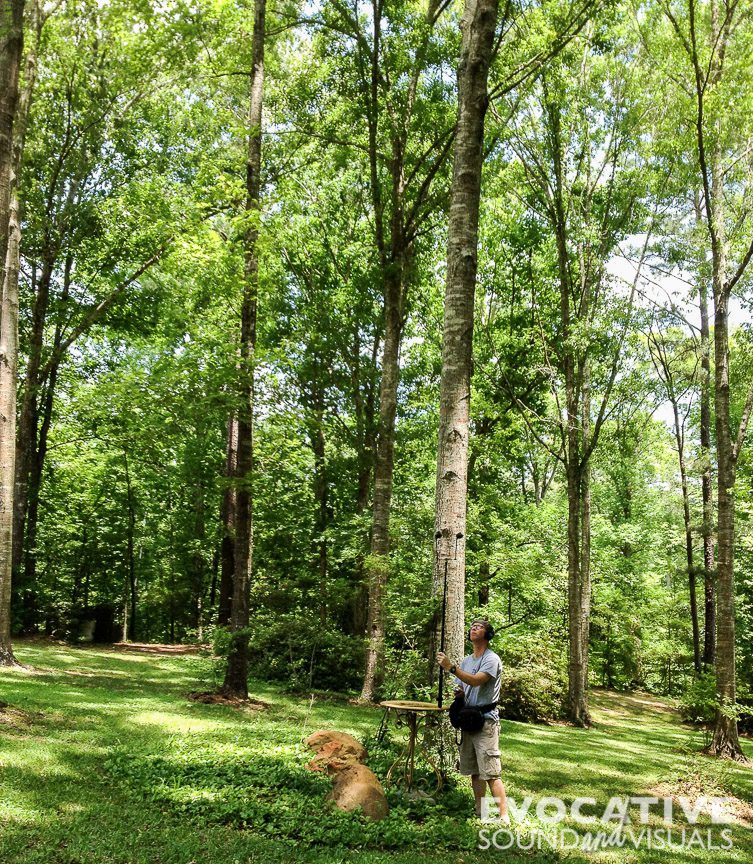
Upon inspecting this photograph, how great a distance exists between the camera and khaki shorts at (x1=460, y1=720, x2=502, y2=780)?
544 cm

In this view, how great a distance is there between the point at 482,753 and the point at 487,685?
533mm

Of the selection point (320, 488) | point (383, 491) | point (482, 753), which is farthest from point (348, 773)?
point (320, 488)

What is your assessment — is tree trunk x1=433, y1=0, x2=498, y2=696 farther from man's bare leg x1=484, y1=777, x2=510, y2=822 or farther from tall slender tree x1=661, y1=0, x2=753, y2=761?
tall slender tree x1=661, y1=0, x2=753, y2=761

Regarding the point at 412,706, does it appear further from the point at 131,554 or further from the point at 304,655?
the point at 131,554

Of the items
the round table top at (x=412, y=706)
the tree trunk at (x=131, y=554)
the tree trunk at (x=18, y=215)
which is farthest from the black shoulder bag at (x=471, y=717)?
the tree trunk at (x=131, y=554)

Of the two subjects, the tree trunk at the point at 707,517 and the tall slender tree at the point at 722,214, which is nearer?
the tall slender tree at the point at 722,214

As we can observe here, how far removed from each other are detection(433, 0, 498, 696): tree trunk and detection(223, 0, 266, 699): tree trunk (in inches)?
155

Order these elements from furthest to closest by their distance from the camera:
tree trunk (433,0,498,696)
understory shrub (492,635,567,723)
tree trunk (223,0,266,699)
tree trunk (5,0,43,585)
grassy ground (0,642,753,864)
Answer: understory shrub (492,635,567,723) → tree trunk (5,0,43,585) → tree trunk (223,0,266,699) → tree trunk (433,0,498,696) → grassy ground (0,642,753,864)

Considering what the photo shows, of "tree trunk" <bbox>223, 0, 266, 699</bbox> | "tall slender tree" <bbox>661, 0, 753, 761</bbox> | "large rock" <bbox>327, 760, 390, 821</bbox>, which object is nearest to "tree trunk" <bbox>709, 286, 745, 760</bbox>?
"tall slender tree" <bbox>661, 0, 753, 761</bbox>

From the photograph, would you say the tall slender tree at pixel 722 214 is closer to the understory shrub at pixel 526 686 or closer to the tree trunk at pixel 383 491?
the understory shrub at pixel 526 686

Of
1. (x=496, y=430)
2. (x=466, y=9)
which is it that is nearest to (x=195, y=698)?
(x=466, y=9)

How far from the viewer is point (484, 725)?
5543 mm

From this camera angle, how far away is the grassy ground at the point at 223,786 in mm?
4441

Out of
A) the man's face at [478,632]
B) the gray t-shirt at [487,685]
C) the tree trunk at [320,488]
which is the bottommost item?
the gray t-shirt at [487,685]
